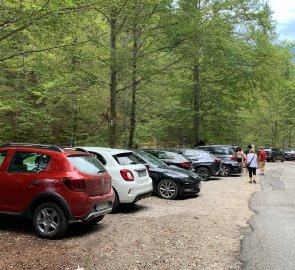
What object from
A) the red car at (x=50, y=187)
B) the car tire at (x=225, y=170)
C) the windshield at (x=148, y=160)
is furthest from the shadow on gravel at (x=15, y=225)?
the car tire at (x=225, y=170)

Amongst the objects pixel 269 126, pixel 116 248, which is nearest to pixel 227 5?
pixel 116 248

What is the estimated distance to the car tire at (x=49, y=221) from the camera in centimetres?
697

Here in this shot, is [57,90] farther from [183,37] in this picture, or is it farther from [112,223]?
[112,223]

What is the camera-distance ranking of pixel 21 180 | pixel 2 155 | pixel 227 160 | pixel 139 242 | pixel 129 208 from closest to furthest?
pixel 139 242
pixel 21 180
pixel 2 155
pixel 129 208
pixel 227 160

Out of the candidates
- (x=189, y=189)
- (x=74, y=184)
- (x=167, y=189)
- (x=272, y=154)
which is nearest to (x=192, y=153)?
(x=189, y=189)

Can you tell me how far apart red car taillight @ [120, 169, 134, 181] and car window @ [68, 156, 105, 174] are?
1.51 metres

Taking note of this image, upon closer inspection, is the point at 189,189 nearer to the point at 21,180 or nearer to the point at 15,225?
the point at 15,225

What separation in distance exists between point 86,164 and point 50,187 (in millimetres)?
878

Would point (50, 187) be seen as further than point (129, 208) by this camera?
No

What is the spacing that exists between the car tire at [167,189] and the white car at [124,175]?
2019mm

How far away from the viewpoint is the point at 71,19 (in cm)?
981

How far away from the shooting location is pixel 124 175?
375 inches

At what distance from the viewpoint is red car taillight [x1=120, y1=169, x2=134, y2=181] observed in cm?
952

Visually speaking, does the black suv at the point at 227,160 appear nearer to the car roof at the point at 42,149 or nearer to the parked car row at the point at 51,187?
A: the parked car row at the point at 51,187
